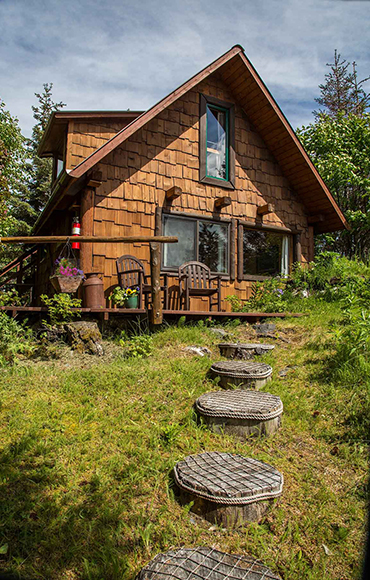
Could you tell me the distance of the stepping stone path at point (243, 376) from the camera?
Result: 14.1 ft

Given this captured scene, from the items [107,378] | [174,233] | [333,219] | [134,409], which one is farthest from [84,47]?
[333,219]

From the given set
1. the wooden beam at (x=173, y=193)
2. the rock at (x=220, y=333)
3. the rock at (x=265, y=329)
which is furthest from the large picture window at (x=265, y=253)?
the rock at (x=220, y=333)

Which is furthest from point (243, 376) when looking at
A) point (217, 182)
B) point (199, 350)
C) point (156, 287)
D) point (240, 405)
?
point (217, 182)

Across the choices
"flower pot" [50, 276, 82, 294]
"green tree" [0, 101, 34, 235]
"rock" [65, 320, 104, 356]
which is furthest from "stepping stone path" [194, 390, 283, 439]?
"green tree" [0, 101, 34, 235]

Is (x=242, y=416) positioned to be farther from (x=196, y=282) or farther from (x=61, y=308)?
(x=196, y=282)

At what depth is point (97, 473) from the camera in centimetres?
283

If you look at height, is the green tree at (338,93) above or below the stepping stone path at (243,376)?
above

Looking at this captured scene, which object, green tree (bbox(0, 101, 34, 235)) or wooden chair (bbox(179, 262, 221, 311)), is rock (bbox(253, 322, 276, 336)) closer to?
wooden chair (bbox(179, 262, 221, 311))

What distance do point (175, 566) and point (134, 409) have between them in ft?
5.97

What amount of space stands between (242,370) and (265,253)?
5711 mm

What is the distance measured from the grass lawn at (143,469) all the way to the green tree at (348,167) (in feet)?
33.3

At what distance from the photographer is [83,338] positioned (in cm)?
548

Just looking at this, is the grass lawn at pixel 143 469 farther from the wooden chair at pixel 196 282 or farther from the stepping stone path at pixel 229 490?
the wooden chair at pixel 196 282

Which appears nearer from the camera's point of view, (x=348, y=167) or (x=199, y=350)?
(x=199, y=350)
